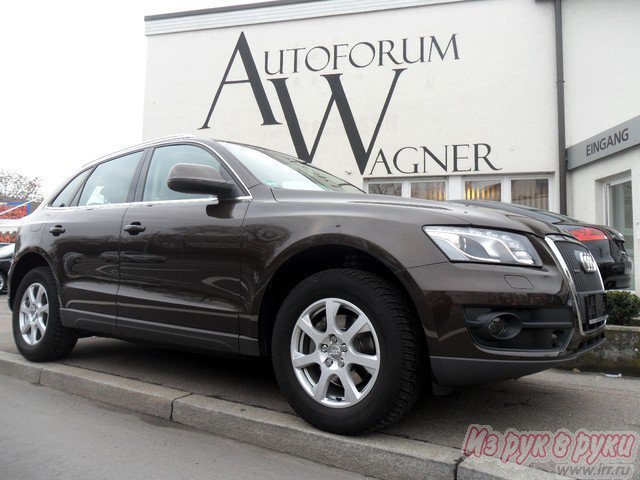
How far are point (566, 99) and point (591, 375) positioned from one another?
666 centimetres

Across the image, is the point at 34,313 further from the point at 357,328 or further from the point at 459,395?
the point at 459,395

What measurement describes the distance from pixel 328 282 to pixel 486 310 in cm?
78

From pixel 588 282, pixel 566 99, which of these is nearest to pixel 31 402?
pixel 588 282

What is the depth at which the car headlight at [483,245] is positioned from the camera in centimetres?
249

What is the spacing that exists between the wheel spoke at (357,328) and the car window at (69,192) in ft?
10.3

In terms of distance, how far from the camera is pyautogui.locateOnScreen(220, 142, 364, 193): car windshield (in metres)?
3.44

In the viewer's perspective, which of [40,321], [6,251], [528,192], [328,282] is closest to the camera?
[328,282]

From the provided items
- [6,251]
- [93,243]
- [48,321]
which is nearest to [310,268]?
[93,243]

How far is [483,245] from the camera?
252cm

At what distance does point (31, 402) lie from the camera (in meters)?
3.72

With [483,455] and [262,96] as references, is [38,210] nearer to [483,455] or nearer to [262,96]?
[483,455]

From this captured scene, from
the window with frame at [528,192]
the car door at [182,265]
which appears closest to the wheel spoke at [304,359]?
the car door at [182,265]

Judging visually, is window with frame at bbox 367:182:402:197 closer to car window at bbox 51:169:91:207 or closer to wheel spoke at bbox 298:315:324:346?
car window at bbox 51:169:91:207

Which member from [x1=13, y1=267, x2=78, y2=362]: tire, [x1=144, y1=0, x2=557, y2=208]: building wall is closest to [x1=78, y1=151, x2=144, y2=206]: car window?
[x1=13, y1=267, x2=78, y2=362]: tire
